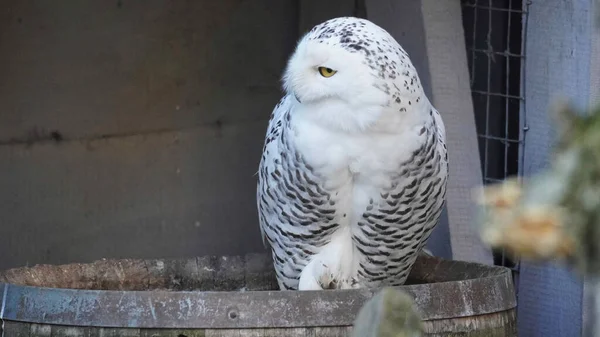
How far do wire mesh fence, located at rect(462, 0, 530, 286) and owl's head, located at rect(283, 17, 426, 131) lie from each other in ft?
2.94

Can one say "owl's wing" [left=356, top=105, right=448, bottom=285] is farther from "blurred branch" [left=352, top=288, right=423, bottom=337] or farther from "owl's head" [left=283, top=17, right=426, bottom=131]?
"blurred branch" [left=352, top=288, right=423, bottom=337]

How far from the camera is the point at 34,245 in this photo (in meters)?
3.03

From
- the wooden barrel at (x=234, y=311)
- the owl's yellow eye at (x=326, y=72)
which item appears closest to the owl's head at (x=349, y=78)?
the owl's yellow eye at (x=326, y=72)

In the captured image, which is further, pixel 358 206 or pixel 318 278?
pixel 318 278

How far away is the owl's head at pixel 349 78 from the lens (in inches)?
70.8

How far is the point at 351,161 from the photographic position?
185cm

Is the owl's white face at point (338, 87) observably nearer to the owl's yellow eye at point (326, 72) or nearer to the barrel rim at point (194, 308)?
the owl's yellow eye at point (326, 72)

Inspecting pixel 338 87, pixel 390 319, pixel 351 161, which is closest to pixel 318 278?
pixel 351 161

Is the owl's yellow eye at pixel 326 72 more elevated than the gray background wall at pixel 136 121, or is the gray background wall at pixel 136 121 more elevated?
the owl's yellow eye at pixel 326 72

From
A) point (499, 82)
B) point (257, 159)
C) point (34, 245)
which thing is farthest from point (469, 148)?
point (34, 245)

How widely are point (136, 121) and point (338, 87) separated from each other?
156 cm

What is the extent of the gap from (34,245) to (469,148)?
1450 mm

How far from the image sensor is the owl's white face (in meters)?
1.79

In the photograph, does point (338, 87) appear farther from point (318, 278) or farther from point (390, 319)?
point (390, 319)
